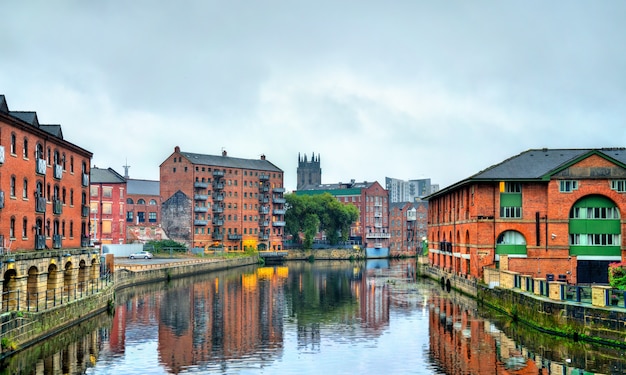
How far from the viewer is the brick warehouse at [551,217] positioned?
5672 cm

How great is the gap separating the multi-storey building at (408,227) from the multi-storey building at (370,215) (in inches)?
97.6

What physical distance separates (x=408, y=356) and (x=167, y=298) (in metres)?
32.4

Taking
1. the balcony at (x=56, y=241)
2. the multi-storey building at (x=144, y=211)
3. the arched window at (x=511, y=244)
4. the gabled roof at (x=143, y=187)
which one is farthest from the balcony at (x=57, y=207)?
the gabled roof at (x=143, y=187)

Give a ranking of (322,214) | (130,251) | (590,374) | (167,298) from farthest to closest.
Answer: (322,214), (130,251), (167,298), (590,374)

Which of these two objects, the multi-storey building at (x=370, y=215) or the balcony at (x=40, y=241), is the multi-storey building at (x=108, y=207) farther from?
the multi-storey building at (x=370, y=215)

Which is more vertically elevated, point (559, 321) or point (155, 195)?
point (155, 195)

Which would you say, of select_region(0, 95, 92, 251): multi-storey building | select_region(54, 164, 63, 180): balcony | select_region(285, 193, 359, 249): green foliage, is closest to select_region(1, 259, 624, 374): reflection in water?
select_region(0, 95, 92, 251): multi-storey building

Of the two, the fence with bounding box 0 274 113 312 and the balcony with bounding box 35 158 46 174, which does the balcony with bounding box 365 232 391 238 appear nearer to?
the fence with bounding box 0 274 113 312

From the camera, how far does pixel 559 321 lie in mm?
38438

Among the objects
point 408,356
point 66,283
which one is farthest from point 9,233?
point 408,356

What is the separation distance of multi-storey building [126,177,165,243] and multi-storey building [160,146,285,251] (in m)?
1.59

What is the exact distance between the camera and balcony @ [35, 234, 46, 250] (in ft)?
142

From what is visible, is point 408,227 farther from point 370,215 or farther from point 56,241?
point 56,241

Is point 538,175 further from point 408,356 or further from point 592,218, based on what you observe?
point 408,356
